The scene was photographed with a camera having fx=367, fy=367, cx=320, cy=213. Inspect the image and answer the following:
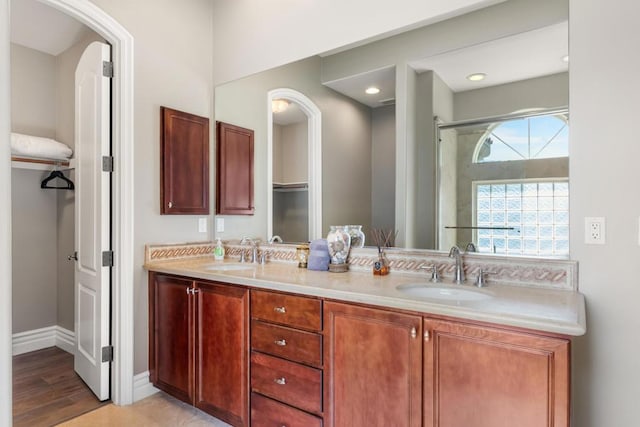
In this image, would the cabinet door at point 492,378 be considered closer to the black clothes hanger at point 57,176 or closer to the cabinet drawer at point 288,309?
the cabinet drawer at point 288,309

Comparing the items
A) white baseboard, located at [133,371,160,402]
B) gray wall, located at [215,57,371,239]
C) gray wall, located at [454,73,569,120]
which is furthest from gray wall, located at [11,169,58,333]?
gray wall, located at [454,73,569,120]

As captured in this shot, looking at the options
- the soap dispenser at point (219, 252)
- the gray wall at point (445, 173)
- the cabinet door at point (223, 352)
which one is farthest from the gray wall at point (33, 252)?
the gray wall at point (445, 173)

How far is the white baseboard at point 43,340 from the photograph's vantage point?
11.0 ft

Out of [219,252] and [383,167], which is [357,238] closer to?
[383,167]

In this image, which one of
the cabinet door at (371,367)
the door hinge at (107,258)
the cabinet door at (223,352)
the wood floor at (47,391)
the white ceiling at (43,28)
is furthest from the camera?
the white ceiling at (43,28)

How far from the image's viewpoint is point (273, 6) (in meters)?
2.59

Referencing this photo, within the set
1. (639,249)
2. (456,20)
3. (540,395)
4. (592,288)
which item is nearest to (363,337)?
(540,395)

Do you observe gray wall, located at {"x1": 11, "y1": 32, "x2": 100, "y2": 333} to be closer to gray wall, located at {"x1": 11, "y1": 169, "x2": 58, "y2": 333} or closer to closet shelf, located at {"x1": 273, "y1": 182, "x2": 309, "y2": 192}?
gray wall, located at {"x1": 11, "y1": 169, "x2": 58, "y2": 333}

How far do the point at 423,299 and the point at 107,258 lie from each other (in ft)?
6.77

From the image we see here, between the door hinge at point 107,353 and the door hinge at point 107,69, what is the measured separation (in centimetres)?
180

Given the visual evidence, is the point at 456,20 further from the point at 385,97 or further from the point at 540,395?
the point at 540,395

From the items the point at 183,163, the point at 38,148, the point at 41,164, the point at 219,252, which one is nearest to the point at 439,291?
the point at 219,252

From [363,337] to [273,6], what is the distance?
7.51 ft

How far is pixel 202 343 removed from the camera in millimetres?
2184
